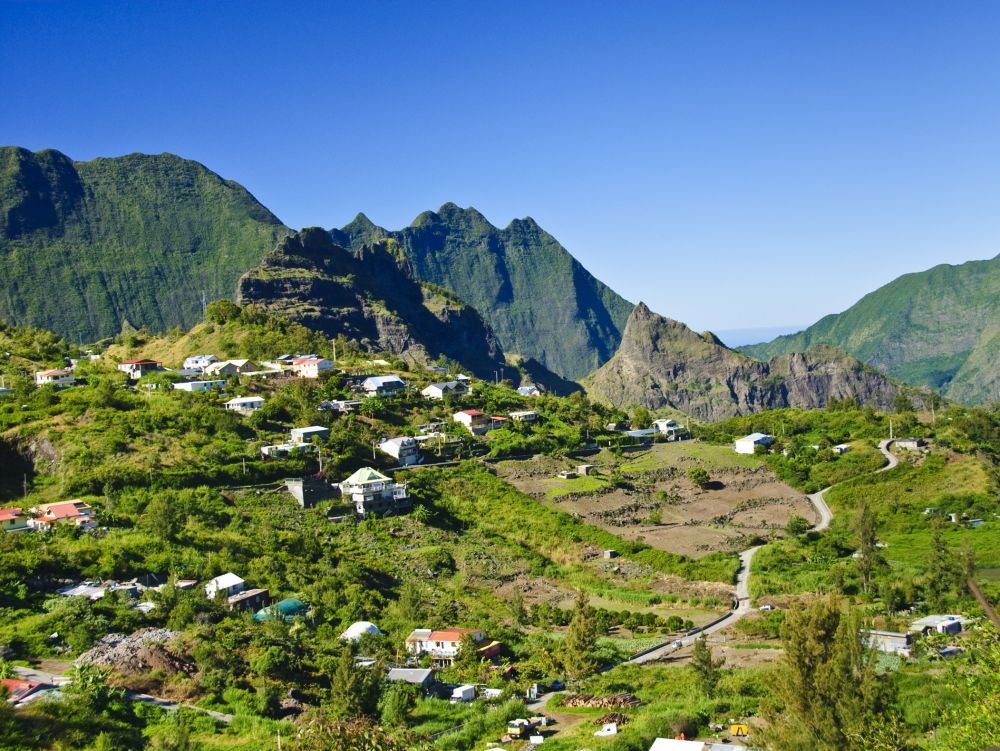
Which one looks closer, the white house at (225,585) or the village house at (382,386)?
the white house at (225,585)

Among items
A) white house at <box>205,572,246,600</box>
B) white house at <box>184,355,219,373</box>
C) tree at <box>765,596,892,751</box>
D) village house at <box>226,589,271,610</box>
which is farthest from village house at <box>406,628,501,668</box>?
white house at <box>184,355,219,373</box>

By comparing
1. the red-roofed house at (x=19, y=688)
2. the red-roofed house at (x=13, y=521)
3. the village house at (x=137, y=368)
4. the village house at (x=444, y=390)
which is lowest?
the red-roofed house at (x=19, y=688)

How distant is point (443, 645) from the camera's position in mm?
38969

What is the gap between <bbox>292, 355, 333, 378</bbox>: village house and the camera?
8394cm

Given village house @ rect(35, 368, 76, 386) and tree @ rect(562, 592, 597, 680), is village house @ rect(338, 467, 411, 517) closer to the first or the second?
tree @ rect(562, 592, 597, 680)

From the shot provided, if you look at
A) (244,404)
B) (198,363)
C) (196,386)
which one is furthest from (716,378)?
(244,404)

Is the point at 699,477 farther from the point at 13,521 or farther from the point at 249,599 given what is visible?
the point at 13,521

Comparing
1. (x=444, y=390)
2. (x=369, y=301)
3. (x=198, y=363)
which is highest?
(x=369, y=301)

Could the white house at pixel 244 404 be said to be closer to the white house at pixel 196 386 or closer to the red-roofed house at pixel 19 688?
the white house at pixel 196 386

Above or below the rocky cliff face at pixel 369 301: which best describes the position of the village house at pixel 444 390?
below

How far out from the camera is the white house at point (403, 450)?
222 feet

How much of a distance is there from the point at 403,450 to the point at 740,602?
2896cm

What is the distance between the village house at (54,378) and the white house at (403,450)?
2624cm

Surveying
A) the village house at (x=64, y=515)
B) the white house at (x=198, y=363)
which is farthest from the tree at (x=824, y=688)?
the white house at (x=198, y=363)
